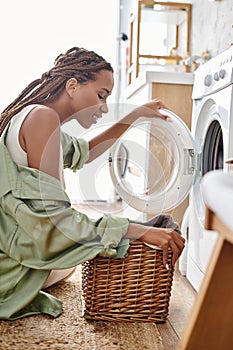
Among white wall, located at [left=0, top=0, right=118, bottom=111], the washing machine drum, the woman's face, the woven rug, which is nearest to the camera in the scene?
the woven rug

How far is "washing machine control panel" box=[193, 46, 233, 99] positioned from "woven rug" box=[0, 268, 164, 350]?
83 cm

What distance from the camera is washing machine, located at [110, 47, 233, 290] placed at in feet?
6.13

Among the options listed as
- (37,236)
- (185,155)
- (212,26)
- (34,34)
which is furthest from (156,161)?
(34,34)

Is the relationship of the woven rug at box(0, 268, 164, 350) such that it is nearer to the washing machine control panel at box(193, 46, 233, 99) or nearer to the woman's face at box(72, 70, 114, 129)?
the woman's face at box(72, 70, 114, 129)

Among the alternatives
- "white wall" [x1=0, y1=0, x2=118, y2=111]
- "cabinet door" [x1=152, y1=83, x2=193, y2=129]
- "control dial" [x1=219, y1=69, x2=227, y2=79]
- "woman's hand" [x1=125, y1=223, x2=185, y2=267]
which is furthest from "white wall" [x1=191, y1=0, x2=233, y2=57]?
"white wall" [x1=0, y1=0, x2=118, y2=111]

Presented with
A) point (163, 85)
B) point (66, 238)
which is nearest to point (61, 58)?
point (66, 238)

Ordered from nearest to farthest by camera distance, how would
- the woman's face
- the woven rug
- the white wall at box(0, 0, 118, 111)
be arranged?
the woven rug, the woman's face, the white wall at box(0, 0, 118, 111)

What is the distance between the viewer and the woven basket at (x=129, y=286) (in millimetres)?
1661

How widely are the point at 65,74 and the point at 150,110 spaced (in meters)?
0.31

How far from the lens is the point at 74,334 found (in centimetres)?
156

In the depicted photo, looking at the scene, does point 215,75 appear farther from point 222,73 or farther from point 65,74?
point 65,74

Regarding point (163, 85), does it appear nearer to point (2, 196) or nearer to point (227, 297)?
point (2, 196)

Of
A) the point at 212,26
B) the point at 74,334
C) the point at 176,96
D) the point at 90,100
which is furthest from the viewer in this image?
the point at 212,26

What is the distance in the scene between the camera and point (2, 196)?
1.69 meters
